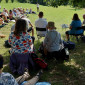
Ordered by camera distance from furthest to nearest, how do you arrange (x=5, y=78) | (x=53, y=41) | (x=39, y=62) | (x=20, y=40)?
(x=53, y=41), (x=39, y=62), (x=20, y=40), (x=5, y=78)

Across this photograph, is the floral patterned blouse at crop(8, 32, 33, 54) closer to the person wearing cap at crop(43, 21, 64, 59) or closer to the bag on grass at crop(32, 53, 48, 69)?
the bag on grass at crop(32, 53, 48, 69)

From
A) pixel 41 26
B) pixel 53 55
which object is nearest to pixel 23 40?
pixel 53 55

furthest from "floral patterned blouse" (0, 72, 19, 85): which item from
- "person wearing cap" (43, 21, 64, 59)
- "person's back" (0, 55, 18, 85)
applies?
"person wearing cap" (43, 21, 64, 59)

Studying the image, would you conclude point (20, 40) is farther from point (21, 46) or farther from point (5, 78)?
point (5, 78)

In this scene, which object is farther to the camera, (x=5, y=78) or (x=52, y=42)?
(x=52, y=42)

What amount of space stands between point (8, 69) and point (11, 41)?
949 mm

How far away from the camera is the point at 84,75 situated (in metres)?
4.36

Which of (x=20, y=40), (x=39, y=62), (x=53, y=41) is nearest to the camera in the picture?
(x=20, y=40)

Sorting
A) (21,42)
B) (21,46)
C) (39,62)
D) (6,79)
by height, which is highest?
(21,42)

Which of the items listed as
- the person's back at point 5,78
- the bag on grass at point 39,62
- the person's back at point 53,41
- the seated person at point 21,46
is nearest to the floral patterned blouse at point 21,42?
the seated person at point 21,46

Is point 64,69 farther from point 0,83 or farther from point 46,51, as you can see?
point 0,83

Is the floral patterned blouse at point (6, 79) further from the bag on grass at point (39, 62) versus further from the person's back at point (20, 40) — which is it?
the bag on grass at point (39, 62)

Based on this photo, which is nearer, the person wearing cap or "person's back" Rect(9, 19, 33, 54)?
"person's back" Rect(9, 19, 33, 54)

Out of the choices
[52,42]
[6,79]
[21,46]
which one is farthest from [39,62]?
[6,79]
